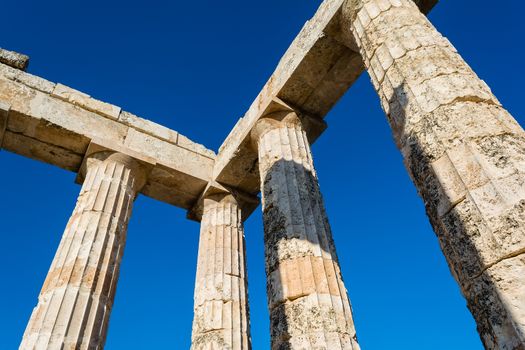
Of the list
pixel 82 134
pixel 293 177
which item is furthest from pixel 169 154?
pixel 293 177

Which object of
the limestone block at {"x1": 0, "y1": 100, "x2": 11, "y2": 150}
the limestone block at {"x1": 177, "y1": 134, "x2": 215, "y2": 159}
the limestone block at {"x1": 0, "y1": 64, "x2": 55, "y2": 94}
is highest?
the limestone block at {"x1": 0, "y1": 64, "x2": 55, "y2": 94}

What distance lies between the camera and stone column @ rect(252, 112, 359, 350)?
6.45 meters

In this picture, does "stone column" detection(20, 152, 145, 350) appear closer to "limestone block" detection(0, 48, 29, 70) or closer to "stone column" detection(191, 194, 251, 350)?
"stone column" detection(191, 194, 251, 350)

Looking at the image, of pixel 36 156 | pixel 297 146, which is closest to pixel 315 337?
pixel 297 146

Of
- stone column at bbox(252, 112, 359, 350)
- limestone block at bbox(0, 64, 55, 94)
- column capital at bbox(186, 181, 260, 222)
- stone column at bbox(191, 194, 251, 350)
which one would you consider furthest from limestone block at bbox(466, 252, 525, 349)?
limestone block at bbox(0, 64, 55, 94)

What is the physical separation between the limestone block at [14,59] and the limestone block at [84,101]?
111cm

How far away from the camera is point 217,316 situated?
9914 mm

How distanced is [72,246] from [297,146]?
5502mm

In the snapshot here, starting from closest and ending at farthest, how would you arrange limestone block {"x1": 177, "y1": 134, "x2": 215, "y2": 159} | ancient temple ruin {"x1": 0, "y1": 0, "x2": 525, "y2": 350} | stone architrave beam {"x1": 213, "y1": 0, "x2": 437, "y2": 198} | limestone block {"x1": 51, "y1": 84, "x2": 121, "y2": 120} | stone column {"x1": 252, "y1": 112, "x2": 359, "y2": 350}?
ancient temple ruin {"x1": 0, "y1": 0, "x2": 525, "y2": 350} < stone column {"x1": 252, "y1": 112, "x2": 359, "y2": 350} < stone architrave beam {"x1": 213, "y1": 0, "x2": 437, "y2": 198} < limestone block {"x1": 51, "y1": 84, "x2": 121, "y2": 120} < limestone block {"x1": 177, "y1": 134, "x2": 215, "y2": 159}

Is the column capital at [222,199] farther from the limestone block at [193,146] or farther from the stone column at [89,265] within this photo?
the stone column at [89,265]

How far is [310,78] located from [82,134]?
6.13m

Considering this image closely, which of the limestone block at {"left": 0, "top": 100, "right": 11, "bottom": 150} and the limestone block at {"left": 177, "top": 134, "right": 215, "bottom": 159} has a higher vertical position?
the limestone block at {"left": 177, "top": 134, "right": 215, "bottom": 159}

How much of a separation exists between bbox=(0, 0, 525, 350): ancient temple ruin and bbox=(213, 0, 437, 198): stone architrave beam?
4 cm

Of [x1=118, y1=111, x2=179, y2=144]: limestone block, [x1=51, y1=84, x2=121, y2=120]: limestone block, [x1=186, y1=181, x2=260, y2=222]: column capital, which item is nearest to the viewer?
[x1=51, y1=84, x2=121, y2=120]: limestone block
